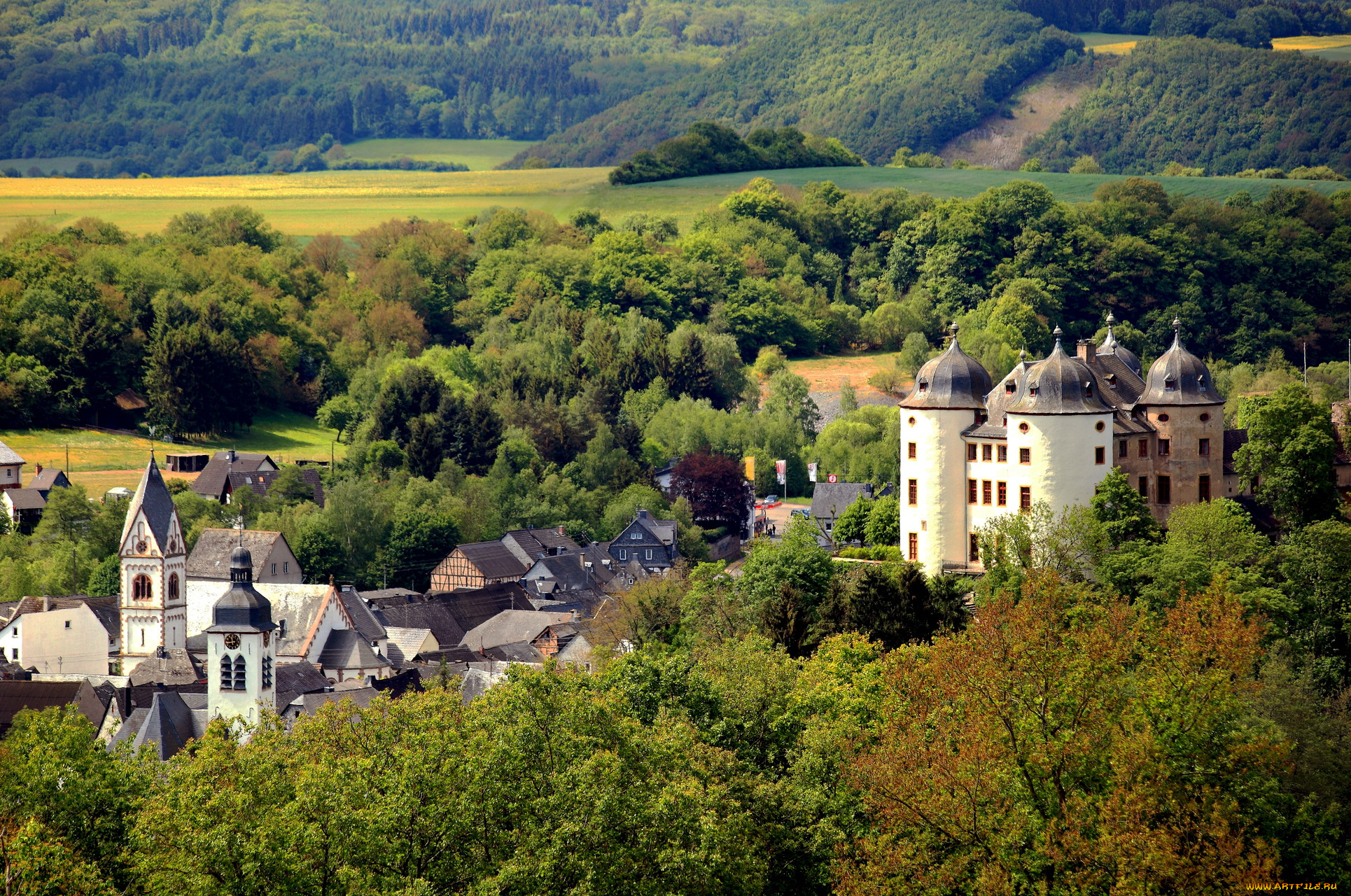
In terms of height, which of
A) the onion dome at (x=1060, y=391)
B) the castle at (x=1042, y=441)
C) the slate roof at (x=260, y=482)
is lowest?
the slate roof at (x=260, y=482)


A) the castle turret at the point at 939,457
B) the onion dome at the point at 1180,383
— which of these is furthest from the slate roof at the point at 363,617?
the onion dome at the point at 1180,383

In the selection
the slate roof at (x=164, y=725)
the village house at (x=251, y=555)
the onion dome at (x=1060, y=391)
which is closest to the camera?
the onion dome at (x=1060, y=391)

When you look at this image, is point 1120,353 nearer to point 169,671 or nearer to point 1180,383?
point 1180,383

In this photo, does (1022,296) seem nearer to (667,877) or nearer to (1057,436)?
(1057,436)

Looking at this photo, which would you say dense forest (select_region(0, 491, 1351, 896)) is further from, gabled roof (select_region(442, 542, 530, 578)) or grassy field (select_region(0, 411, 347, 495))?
grassy field (select_region(0, 411, 347, 495))

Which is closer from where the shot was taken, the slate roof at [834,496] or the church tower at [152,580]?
the church tower at [152,580]

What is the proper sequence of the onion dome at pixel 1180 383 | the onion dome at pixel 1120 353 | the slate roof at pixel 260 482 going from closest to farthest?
the onion dome at pixel 1180 383 → the onion dome at pixel 1120 353 → the slate roof at pixel 260 482

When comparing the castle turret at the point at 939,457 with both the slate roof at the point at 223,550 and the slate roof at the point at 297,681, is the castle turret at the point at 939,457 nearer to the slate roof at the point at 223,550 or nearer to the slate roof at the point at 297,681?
the slate roof at the point at 297,681
